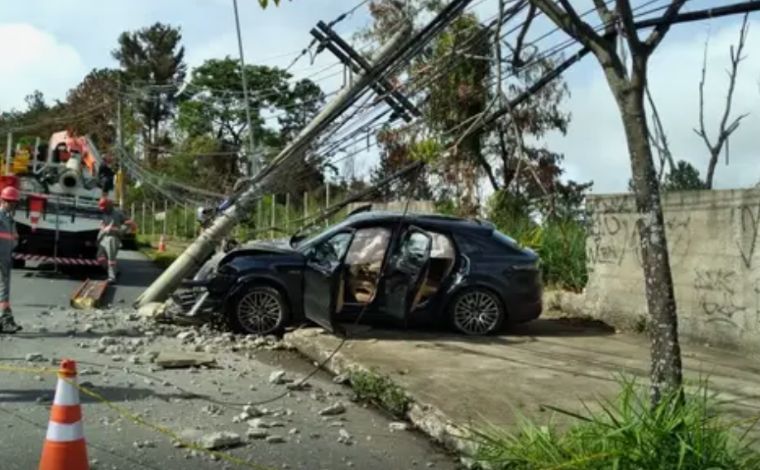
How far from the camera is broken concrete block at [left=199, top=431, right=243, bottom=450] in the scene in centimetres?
596

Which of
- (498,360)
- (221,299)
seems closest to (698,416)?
(498,360)

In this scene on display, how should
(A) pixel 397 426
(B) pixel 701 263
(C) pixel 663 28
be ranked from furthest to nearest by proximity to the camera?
(B) pixel 701 263
(A) pixel 397 426
(C) pixel 663 28

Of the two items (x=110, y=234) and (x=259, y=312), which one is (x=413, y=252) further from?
(x=110, y=234)

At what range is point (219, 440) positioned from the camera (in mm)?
6027

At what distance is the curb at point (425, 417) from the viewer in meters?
6.13

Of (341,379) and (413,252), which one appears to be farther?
(413,252)

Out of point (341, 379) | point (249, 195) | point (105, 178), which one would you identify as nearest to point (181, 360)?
point (341, 379)

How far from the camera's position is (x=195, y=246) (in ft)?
45.4

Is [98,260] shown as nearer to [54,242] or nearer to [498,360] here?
[54,242]

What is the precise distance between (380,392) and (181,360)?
2485 millimetres

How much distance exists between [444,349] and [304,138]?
16.3 feet

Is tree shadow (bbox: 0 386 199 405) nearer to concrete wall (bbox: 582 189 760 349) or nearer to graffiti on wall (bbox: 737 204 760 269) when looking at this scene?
concrete wall (bbox: 582 189 760 349)

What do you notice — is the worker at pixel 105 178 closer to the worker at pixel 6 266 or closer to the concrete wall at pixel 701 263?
the worker at pixel 6 266

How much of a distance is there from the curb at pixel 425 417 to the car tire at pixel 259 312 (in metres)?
1.36
